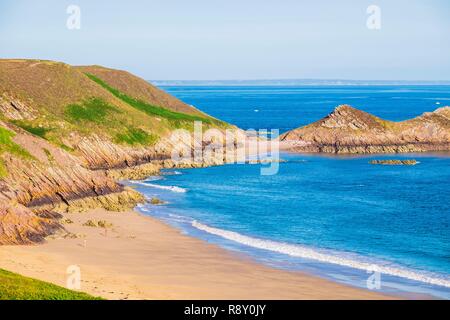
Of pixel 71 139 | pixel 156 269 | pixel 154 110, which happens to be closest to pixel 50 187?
pixel 156 269

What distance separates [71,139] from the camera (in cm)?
10125

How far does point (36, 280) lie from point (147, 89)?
379ft

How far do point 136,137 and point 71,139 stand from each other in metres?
15.7

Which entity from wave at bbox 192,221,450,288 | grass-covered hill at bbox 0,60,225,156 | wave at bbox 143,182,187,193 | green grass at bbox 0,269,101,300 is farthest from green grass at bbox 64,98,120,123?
green grass at bbox 0,269,101,300

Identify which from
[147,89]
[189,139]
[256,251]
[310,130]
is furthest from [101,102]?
[256,251]

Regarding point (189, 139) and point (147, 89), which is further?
point (147, 89)

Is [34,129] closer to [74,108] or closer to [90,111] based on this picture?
[74,108]

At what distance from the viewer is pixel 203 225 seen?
214 feet

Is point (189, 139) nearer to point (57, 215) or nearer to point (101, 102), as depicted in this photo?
point (101, 102)

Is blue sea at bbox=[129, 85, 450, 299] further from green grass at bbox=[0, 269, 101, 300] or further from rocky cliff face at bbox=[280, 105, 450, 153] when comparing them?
rocky cliff face at bbox=[280, 105, 450, 153]

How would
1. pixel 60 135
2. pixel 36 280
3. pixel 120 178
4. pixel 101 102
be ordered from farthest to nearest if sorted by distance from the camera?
pixel 101 102, pixel 60 135, pixel 120 178, pixel 36 280

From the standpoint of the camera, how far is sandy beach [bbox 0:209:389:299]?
42.8 m

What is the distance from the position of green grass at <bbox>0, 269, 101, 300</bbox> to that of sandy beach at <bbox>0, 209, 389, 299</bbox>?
2.61m

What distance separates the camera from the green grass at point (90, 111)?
115625mm
